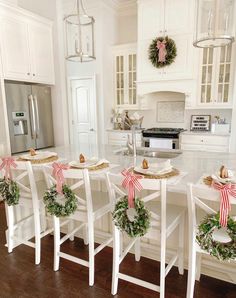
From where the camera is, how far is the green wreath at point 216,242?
1.24 meters

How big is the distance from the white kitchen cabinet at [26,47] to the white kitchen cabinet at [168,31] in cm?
160

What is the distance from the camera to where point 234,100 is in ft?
11.8

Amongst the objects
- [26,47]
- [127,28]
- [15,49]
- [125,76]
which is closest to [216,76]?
[125,76]

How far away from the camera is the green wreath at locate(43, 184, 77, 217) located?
1.74 metres

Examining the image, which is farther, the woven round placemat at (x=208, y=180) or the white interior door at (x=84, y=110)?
the white interior door at (x=84, y=110)

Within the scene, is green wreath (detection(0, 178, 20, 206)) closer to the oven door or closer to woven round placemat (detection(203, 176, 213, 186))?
woven round placemat (detection(203, 176, 213, 186))

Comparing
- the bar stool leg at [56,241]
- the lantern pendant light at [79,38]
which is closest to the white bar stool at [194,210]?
the bar stool leg at [56,241]

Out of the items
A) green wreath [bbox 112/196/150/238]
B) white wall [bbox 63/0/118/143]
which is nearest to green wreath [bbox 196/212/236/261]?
green wreath [bbox 112/196/150/238]

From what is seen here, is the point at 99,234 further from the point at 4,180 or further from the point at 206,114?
the point at 206,114

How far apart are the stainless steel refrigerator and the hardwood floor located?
162 centimetres

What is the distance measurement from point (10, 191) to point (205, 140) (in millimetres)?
3026

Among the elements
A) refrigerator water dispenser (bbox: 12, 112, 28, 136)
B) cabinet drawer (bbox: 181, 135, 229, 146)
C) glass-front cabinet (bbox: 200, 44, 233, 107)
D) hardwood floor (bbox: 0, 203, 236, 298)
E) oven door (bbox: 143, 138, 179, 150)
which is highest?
glass-front cabinet (bbox: 200, 44, 233, 107)

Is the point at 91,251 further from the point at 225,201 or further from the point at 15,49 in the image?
the point at 15,49

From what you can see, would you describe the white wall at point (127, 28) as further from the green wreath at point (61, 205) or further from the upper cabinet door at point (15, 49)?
the green wreath at point (61, 205)
